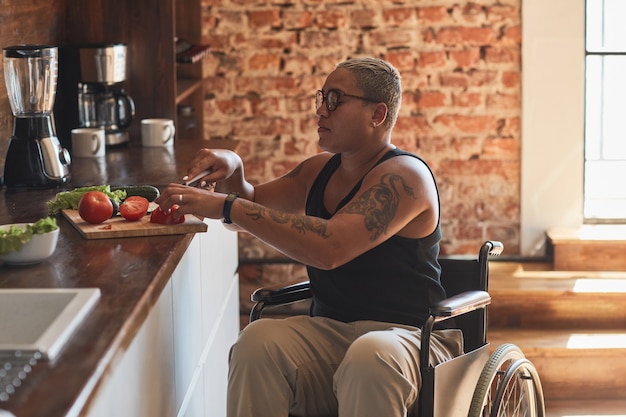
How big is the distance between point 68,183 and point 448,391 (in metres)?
1.29

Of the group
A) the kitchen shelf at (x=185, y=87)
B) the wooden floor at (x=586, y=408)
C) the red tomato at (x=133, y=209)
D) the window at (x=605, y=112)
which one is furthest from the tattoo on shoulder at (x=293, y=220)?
the window at (x=605, y=112)

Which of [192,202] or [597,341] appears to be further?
[597,341]

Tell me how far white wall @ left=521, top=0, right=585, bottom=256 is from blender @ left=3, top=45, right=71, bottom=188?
2397 mm

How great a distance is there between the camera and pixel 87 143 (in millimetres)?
3439

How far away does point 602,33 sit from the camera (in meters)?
4.58

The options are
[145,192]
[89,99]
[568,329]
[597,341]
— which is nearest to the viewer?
[145,192]

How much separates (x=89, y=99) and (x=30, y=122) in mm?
894

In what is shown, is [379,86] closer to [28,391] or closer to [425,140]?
[28,391]

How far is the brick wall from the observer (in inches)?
176

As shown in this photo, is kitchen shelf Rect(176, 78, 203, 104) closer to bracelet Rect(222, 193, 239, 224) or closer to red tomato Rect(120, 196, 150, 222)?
red tomato Rect(120, 196, 150, 222)

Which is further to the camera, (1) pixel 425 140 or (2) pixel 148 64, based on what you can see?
(1) pixel 425 140

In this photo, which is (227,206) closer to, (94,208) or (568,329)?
(94,208)

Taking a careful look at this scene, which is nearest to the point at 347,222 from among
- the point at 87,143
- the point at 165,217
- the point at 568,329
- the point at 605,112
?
the point at 165,217

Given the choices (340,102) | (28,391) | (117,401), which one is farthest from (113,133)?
(28,391)
